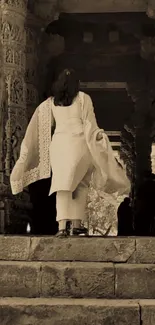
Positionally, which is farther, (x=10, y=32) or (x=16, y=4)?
(x=16, y=4)

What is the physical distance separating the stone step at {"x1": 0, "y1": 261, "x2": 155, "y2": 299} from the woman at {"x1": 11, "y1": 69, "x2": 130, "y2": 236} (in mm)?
1161

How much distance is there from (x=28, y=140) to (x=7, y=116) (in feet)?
7.23

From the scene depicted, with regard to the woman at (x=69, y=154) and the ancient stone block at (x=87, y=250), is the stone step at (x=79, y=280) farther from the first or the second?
the woman at (x=69, y=154)

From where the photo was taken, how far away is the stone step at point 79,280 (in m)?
5.47

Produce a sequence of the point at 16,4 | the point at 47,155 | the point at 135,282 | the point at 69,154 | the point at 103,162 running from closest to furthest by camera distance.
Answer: the point at 135,282
the point at 69,154
the point at 103,162
the point at 47,155
the point at 16,4

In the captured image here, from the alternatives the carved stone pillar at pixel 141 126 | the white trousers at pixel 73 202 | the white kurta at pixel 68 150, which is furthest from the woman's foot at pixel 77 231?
the carved stone pillar at pixel 141 126

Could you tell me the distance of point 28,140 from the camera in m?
7.47

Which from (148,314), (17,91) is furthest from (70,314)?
(17,91)

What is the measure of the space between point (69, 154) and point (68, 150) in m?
0.05

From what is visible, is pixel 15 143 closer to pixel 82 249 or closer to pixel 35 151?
pixel 35 151

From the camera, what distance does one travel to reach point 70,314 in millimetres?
4930

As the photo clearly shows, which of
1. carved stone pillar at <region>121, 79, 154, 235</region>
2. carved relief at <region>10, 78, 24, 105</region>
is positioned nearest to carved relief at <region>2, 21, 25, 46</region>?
carved relief at <region>10, 78, 24, 105</region>

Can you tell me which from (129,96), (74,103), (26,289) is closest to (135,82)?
(129,96)

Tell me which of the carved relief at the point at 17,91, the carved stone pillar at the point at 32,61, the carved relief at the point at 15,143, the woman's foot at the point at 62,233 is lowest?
the woman's foot at the point at 62,233
